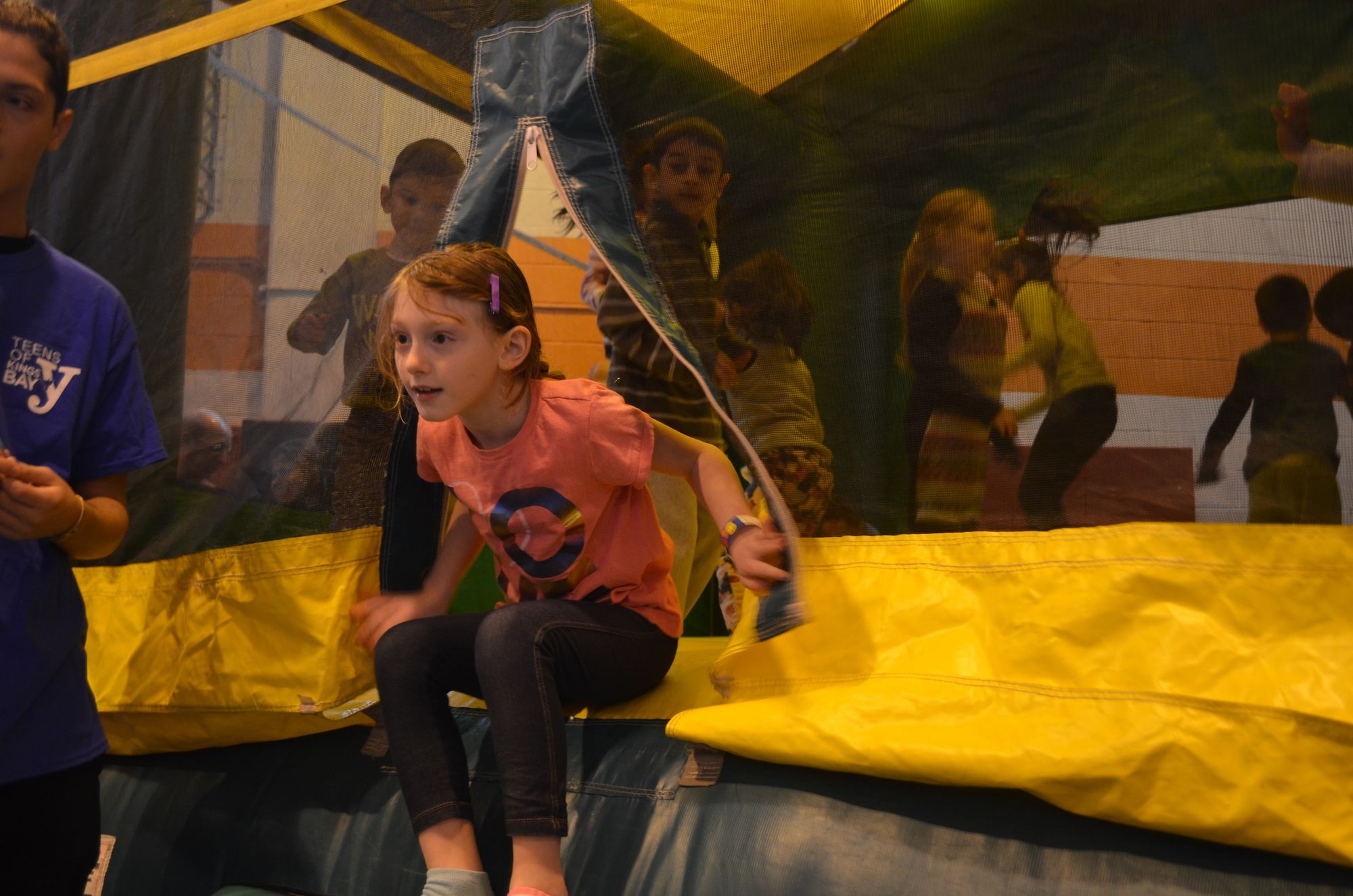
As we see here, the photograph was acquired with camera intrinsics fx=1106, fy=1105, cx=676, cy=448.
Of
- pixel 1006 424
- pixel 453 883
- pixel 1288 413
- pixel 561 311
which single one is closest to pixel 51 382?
pixel 453 883

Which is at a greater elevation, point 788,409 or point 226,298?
point 226,298

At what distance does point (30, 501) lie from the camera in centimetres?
117

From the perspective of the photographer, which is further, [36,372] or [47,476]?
[36,372]

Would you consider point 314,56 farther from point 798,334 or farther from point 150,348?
point 798,334

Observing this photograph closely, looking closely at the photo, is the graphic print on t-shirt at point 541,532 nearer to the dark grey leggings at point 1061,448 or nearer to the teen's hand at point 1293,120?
the dark grey leggings at point 1061,448

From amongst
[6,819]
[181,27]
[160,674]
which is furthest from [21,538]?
[181,27]

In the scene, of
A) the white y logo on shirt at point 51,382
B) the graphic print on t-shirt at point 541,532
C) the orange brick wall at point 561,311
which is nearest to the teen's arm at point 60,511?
the white y logo on shirt at point 51,382

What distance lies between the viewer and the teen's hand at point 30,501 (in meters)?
1.16

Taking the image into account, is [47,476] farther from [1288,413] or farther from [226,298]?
[1288,413]

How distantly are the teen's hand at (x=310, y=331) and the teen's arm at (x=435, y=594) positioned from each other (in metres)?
0.36

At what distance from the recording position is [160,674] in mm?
1773

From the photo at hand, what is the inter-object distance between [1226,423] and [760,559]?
0.51 meters

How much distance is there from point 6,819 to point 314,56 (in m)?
1.13

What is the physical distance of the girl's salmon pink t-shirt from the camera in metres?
1.42
